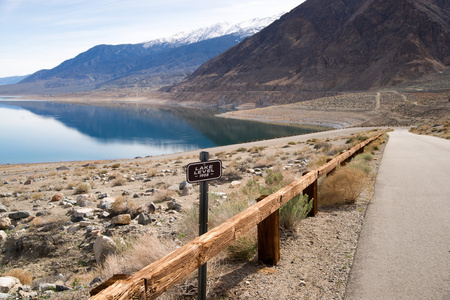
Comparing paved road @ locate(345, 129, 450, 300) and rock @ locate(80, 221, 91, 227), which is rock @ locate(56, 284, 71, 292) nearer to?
rock @ locate(80, 221, 91, 227)

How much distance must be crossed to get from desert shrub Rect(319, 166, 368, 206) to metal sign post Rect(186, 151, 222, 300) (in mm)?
3912

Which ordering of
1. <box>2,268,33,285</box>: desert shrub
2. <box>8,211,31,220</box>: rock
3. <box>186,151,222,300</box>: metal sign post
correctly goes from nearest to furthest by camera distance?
<box>186,151,222,300</box>: metal sign post, <box>2,268,33,285</box>: desert shrub, <box>8,211,31,220</box>: rock

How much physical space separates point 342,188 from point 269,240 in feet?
10.1

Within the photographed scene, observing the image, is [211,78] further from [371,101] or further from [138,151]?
[138,151]

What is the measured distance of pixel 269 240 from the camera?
4.11m

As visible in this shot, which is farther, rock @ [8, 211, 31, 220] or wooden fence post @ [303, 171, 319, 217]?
rock @ [8, 211, 31, 220]

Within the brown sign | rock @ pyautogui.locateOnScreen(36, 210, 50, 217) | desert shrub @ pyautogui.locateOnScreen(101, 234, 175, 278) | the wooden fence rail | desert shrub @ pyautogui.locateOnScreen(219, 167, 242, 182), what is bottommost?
rock @ pyautogui.locateOnScreen(36, 210, 50, 217)

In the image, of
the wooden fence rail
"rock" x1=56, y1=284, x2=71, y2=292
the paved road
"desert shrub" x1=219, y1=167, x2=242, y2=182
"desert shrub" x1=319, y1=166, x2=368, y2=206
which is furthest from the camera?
"desert shrub" x1=219, y1=167, x2=242, y2=182

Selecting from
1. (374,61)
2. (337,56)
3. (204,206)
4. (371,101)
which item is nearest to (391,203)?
(204,206)

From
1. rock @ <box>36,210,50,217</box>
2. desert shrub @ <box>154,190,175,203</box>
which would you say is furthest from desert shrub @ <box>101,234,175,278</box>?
rock @ <box>36,210,50,217</box>

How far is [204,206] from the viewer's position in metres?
3.39

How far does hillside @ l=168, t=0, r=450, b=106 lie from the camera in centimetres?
10731

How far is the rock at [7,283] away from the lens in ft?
16.2

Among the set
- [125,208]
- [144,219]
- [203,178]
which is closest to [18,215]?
[125,208]
